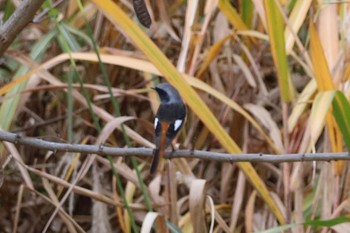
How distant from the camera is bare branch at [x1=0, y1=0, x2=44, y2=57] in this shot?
4.24 feet

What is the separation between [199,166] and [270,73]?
0.44m

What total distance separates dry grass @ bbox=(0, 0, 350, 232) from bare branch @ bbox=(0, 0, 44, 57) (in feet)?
1.47

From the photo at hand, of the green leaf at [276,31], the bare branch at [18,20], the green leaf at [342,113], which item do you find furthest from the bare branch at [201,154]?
the green leaf at [276,31]

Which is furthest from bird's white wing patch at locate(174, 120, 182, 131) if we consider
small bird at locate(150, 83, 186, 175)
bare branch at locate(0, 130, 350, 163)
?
bare branch at locate(0, 130, 350, 163)

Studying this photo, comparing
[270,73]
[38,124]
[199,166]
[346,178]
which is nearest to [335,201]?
[346,178]

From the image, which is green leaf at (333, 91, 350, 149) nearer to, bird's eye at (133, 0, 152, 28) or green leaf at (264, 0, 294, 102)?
green leaf at (264, 0, 294, 102)

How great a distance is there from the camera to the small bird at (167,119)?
1.57 metres

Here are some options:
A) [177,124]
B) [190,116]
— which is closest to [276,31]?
[177,124]

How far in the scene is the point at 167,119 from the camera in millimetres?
1672

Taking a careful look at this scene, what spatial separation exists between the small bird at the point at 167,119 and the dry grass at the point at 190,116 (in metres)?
0.06

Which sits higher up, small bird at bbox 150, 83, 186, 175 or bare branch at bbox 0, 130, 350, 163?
small bird at bbox 150, 83, 186, 175

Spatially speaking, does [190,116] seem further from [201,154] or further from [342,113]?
[201,154]

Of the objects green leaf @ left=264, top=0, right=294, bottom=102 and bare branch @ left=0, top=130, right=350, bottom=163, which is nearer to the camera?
bare branch @ left=0, top=130, right=350, bottom=163

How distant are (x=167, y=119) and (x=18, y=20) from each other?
0.47 meters
